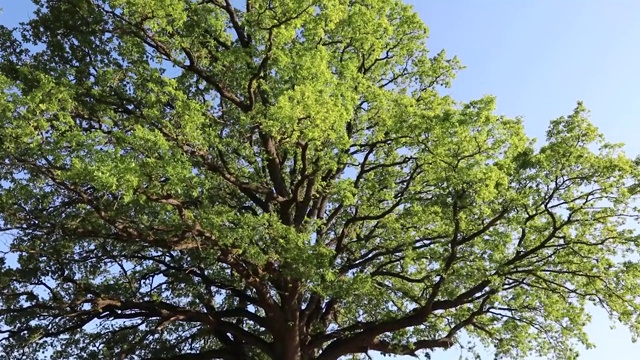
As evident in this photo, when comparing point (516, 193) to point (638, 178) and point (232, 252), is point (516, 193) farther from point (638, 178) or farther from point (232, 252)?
point (232, 252)

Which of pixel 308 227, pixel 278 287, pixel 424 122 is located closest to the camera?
pixel 424 122

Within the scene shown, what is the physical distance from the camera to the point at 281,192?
44.4ft

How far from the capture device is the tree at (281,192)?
35.8 feet

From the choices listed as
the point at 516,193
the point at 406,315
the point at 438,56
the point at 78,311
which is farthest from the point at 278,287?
the point at 438,56

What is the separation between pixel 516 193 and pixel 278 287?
5.16 m

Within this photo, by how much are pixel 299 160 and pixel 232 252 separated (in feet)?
10.5

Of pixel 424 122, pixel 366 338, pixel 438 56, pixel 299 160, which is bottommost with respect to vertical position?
pixel 366 338

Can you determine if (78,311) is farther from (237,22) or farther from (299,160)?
(237,22)

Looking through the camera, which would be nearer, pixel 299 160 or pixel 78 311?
pixel 78 311

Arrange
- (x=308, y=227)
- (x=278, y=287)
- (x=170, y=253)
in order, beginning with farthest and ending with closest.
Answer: (x=170, y=253) < (x=278, y=287) < (x=308, y=227)

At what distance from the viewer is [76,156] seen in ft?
31.4

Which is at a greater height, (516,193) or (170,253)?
(170,253)

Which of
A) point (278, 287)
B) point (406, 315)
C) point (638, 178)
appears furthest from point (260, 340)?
point (638, 178)

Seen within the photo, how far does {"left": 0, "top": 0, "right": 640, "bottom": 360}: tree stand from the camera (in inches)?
429
